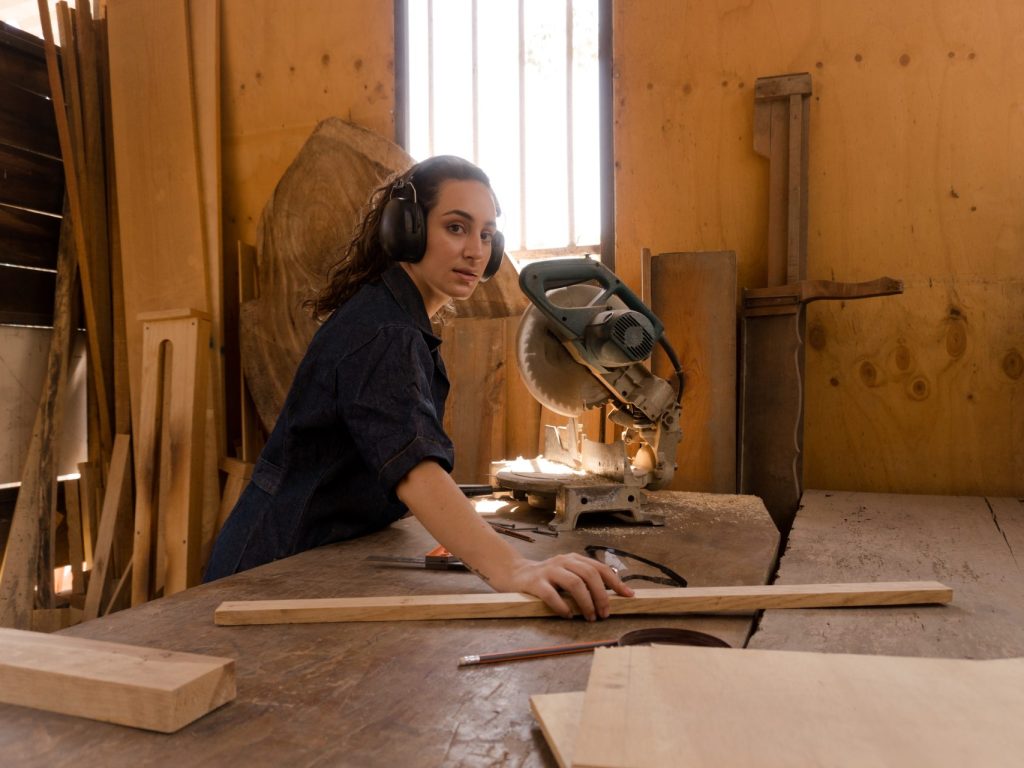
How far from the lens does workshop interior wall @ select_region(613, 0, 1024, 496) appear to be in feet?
7.63

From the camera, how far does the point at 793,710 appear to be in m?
0.64

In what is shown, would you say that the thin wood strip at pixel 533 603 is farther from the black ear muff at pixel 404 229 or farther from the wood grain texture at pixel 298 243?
the wood grain texture at pixel 298 243

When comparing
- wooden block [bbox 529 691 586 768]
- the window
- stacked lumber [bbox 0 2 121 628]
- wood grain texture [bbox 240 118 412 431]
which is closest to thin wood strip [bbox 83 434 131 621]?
stacked lumber [bbox 0 2 121 628]

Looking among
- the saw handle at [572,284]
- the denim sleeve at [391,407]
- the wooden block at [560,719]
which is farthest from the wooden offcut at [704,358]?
the wooden block at [560,719]

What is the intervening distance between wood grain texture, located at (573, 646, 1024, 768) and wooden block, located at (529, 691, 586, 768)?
0.03 meters

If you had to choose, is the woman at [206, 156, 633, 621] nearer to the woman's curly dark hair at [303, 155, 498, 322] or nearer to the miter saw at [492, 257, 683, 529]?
the woman's curly dark hair at [303, 155, 498, 322]

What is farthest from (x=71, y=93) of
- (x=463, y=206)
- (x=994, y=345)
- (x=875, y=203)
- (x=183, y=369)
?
(x=994, y=345)

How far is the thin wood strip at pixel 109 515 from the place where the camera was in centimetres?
311

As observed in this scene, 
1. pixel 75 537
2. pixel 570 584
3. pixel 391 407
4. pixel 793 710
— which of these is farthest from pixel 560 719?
pixel 75 537

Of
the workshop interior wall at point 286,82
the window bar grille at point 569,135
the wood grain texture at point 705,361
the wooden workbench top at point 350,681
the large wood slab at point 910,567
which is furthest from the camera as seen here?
the workshop interior wall at point 286,82

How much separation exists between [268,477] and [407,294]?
52cm

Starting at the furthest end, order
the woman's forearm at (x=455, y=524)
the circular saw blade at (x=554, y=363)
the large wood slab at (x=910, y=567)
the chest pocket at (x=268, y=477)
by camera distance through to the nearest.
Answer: the circular saw blade at (x=554, y=363) → the chest pocket at (x=268, y=477) → the woman's forearm at (x=455, y=524) → the large wood slab at (x=910, y=567)

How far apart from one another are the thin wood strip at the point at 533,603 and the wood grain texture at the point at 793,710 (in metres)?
0.30

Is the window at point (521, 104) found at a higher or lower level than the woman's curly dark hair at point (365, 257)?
higher
